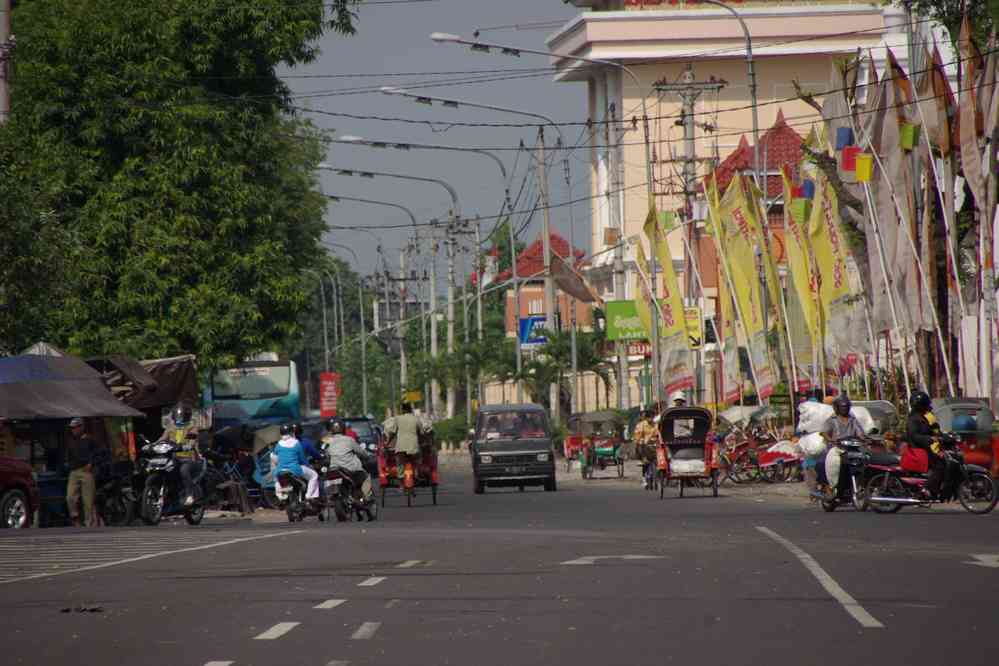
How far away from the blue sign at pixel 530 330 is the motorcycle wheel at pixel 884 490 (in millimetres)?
42735

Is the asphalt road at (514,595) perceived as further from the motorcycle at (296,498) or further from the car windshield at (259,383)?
the car windshield at (259,383)

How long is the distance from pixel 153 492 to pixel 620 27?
255ft

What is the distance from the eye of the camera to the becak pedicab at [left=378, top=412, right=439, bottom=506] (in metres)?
35.0

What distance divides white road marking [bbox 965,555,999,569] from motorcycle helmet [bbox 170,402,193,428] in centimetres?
2391

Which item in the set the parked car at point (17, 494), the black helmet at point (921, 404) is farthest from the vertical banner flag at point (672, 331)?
the parked car at point (17, 494)

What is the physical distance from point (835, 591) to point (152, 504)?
60.4 feet

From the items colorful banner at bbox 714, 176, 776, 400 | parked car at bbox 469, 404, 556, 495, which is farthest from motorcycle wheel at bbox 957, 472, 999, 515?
colorful banner at bbox 714, 176, 776, 400

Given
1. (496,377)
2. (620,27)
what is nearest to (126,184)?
(496,377)

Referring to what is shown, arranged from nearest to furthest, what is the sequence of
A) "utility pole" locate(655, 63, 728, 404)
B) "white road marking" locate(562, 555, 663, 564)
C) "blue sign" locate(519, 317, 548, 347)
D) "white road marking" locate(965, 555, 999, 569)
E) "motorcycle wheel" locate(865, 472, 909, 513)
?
1. "white road marking" locate(965, 555, 999, 569)
2. "white road marking" locate(562, 555, 663, 564)
3. "motorcycle wheel" locate(865, 472, 909, 513)
4. "utility pole" locate(655, 63, 728, 404)
5. "blue sign" locate(519, 317, 548, 347)

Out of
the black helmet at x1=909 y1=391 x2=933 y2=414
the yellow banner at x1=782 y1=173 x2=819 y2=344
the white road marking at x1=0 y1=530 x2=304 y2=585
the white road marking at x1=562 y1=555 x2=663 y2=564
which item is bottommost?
the white road marking at x1=562 y1=555 x2=663 y2=564

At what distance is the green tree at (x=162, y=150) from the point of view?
42.2 meters

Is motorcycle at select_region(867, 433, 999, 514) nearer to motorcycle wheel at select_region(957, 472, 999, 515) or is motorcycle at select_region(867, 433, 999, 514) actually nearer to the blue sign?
motorcycle wheel at select_region(957, 472, 999, 515)

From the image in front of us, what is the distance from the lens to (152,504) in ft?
100

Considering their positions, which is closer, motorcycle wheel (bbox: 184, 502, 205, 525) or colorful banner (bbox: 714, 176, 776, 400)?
motorcycle wheel (bbox: 184, 502, 205, 525)
